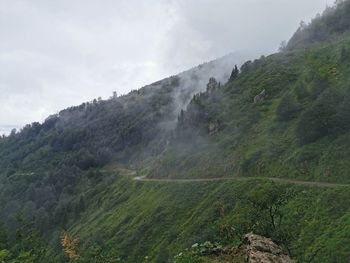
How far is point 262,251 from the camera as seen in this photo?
30016 millimetres

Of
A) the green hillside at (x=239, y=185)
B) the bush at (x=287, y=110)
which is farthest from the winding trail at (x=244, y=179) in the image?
the bush at (x=287, y=110)

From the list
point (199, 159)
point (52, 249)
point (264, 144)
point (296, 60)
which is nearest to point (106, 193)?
point (52, 249)

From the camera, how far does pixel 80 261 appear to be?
3697cm

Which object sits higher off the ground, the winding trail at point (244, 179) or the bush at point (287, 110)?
the bush at point (287, 110)

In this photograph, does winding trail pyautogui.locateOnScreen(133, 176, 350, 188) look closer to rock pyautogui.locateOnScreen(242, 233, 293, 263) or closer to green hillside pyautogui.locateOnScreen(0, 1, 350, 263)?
green hillside pyautogui.locateOnScreen(0, 1, 350, 263)

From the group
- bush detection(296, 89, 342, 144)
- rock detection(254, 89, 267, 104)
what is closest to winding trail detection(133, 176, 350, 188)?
bush detection(296, 89, 342, 144)

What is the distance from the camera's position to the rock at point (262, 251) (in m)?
28.8

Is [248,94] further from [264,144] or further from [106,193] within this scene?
[106,193]

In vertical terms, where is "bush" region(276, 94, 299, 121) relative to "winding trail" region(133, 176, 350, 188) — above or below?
above

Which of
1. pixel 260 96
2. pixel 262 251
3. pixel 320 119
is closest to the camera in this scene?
pixel 262 251

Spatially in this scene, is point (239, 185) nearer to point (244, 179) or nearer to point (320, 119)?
point (244, 179)

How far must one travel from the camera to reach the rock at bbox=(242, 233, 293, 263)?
2876 centimetres

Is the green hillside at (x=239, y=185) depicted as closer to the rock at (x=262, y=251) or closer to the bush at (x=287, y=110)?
the bush at (x=287, y=110)

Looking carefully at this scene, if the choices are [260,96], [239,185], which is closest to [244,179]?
[239,185]
